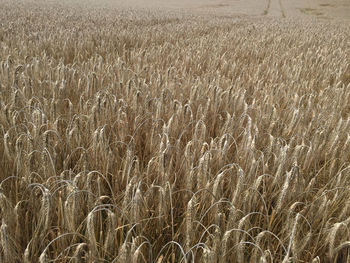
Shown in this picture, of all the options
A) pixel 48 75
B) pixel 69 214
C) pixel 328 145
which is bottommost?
pixel 328 145

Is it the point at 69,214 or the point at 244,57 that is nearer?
the point at 69,214

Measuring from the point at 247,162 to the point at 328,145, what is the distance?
57 centimetres

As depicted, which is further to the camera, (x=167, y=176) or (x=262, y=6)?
(x=262, y=6)

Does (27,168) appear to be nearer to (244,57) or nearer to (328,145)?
(328,145)

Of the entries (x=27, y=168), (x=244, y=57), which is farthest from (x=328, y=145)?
(x=244, y=57)

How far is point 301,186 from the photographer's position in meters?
1.01

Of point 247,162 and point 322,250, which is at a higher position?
point 247,162

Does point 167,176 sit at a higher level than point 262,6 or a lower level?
lower

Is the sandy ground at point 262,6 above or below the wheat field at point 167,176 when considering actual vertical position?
above

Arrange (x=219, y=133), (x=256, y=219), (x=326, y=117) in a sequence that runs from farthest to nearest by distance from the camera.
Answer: (x=326, y=117)
(x=219, y=133)
(x=256, y=219)

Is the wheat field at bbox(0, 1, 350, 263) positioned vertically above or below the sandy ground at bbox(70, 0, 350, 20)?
below

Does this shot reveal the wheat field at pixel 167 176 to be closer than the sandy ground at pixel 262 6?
Yes

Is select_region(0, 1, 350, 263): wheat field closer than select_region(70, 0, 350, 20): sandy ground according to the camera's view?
Yes

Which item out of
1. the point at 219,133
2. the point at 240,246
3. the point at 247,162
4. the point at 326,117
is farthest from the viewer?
the point at 326,117
